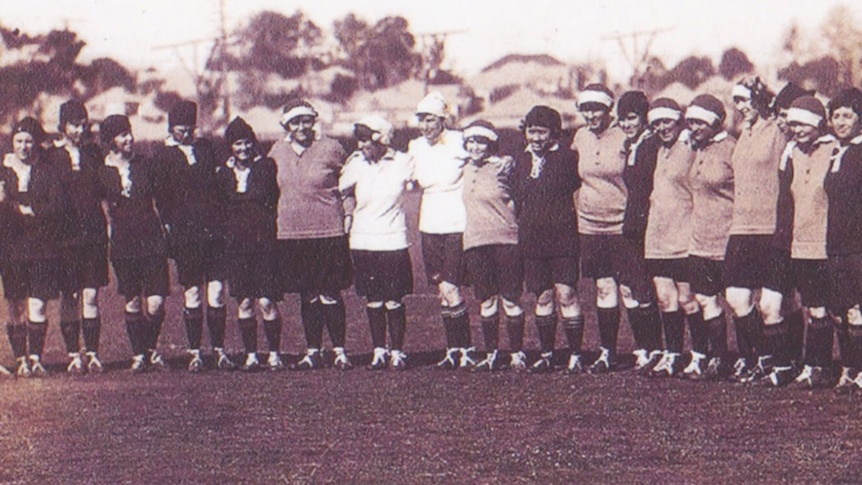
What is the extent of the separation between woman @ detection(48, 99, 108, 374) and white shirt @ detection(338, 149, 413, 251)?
1.71 m

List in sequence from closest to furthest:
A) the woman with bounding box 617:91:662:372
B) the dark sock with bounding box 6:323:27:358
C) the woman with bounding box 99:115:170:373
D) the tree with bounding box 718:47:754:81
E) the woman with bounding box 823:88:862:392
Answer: the woman with bounding box 823:88:862:392 < the woman with bounding box 617:91:662:372 < the woman with bounding box 99:115:170:373 < the dark sock with bounding box 6:323:27:358 < the tree with bounding box 718:47:754:81

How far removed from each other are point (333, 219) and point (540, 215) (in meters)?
1.45

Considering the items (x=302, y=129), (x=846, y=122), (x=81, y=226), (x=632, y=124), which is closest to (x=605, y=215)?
(x=632, y=124)

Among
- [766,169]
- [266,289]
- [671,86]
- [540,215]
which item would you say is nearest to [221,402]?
[266,289]

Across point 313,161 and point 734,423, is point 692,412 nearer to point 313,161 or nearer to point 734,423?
point 734,423

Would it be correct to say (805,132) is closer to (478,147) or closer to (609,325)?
(609,325)

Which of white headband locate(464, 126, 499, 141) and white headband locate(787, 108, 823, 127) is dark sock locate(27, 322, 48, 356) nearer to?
white headband locate(464, 126, 499, 141)

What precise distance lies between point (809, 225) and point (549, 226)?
1.74m

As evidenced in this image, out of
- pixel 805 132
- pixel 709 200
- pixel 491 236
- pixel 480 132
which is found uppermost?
pixel 480 132

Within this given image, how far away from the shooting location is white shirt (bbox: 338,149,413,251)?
959 centimetres

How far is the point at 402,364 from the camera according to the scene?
9.62m

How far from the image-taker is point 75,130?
953 centimetres

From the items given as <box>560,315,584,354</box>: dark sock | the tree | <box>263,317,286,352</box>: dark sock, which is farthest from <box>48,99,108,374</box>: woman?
the tree

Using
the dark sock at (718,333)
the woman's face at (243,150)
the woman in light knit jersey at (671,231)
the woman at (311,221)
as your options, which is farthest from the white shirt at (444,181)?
the dark sock at (718,333)
